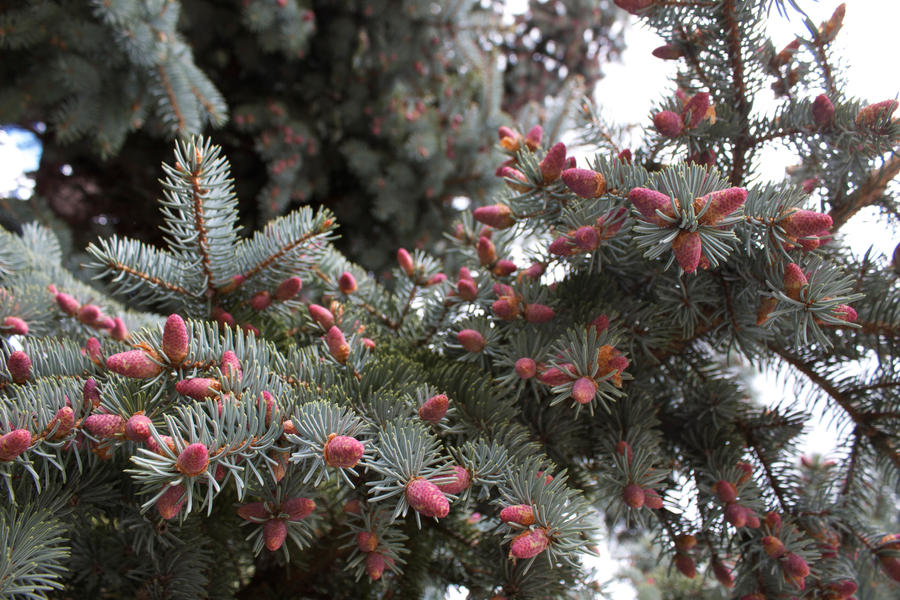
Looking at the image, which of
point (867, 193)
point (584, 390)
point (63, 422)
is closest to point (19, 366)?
point (63, 422)

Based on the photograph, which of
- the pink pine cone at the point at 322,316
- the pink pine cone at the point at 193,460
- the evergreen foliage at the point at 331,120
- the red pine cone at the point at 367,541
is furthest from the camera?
the evergreen foliage at the point at 331,120

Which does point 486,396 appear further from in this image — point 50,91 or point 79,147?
point 79,147

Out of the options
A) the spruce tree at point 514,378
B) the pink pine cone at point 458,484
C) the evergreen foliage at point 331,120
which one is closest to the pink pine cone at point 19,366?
the spruce tree at point 514,378

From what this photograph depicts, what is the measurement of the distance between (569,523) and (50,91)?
1381mm

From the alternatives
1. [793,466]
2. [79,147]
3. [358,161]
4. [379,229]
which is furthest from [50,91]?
[793,466]

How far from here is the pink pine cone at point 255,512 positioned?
0.40 m

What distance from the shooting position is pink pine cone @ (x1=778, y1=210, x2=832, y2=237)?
1.30 feet

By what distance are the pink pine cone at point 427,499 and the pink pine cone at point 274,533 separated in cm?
10

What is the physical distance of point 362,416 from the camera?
0.42 metres

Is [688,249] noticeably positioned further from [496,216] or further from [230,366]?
[230,366]

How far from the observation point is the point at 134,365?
15.0 inches

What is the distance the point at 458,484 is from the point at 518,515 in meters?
0.04

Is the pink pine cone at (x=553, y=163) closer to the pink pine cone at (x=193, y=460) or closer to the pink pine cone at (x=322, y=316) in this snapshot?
the pink pine cone at (x=322, y=316)

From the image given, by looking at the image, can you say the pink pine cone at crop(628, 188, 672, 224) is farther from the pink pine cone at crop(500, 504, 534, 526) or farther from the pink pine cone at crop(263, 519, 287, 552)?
the pink pine cone at crop(263, 519, 287, 552)
